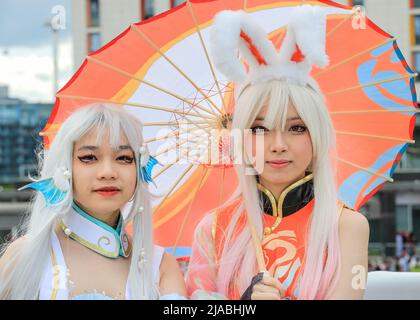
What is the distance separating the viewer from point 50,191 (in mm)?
2033

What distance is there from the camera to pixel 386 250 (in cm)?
1291

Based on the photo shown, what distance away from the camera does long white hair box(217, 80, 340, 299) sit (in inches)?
84.4

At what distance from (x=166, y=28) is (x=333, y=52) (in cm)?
62

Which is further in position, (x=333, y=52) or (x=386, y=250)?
(x=386, y=250)

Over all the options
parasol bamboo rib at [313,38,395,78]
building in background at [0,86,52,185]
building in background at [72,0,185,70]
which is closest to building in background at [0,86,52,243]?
building in background at [0,86,52,185]

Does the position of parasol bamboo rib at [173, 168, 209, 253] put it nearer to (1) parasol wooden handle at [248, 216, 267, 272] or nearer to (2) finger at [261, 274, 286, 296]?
(1) parasol wooden handle at [248, 216, 267, 272]

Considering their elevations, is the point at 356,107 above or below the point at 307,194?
above

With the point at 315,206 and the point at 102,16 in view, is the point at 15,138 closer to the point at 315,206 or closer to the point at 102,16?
the point at 102,16

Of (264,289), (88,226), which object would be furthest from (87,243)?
(264,289)
